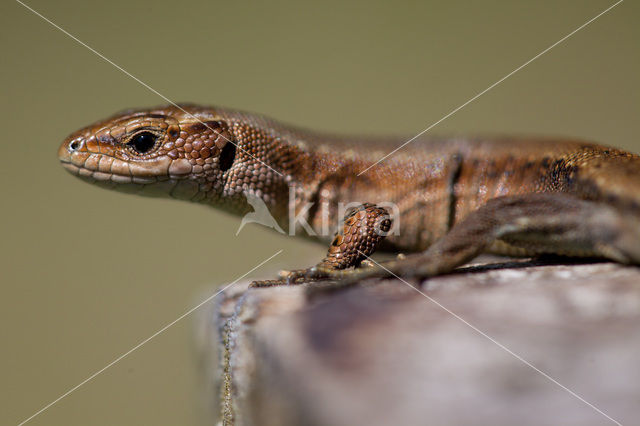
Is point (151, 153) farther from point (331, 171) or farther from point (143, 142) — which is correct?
point (331, 171)

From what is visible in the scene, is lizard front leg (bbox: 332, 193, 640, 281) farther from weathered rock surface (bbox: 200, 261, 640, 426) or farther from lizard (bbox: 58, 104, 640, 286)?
weathered rock surface (bbox: 200, 261, 640, 426)

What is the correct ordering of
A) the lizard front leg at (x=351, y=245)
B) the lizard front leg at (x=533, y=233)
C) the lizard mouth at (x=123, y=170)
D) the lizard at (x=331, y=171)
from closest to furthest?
the lizard front leg at (x=533, y=233) < the lizard front leg at (x=351, y=245) < the lizard at (x=331, y=171) < the lizard mouth at (x=123, y=170)

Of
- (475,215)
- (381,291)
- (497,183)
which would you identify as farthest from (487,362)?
(497,183)

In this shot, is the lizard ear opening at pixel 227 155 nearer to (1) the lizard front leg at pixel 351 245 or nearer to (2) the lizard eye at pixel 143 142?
(2) the lizard eye at pixel 143 142

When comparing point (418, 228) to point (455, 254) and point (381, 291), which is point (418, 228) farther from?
point (381, 291)

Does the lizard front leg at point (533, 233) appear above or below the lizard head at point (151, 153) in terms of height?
below

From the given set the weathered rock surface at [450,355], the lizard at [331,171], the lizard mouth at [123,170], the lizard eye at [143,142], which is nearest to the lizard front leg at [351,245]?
the lizard at [331,171]

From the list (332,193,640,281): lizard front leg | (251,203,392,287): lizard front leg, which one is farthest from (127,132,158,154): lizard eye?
(332,193,640,281): lizard front leg
